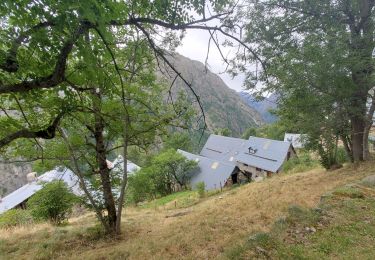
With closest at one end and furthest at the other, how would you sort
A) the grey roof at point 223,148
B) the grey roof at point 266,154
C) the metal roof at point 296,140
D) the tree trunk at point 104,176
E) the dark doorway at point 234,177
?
1. the tree trunk at point 104,176
2. the metal roof at point 296,140
3. the dark doorway at point 234,177
4. the grey roof at point 266,154
5. the grey roof at point 223,148

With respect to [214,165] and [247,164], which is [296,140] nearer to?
[214,165]

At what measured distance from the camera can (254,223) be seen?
714 cm

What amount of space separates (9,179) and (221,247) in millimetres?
82248

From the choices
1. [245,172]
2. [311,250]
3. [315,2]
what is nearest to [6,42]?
[311,250]

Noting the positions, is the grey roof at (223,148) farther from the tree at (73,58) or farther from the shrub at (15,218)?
the tree at (73,58)

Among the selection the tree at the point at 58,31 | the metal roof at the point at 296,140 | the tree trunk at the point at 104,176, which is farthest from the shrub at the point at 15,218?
the metal roof at the point at 296,140

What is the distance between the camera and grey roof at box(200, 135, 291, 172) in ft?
123

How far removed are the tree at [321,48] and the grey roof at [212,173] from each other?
2121 centimetres

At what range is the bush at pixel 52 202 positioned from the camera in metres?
10.4

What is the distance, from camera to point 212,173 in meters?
34.8

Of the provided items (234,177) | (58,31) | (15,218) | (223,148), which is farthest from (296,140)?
(223,148)

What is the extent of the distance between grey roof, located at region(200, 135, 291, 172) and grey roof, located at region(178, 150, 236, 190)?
5920 mm

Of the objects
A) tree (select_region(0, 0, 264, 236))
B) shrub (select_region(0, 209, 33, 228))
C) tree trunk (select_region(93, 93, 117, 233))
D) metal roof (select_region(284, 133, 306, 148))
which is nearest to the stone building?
metal roof (select_region(284, 133, 306, 148))

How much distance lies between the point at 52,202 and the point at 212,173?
81.2 ft
